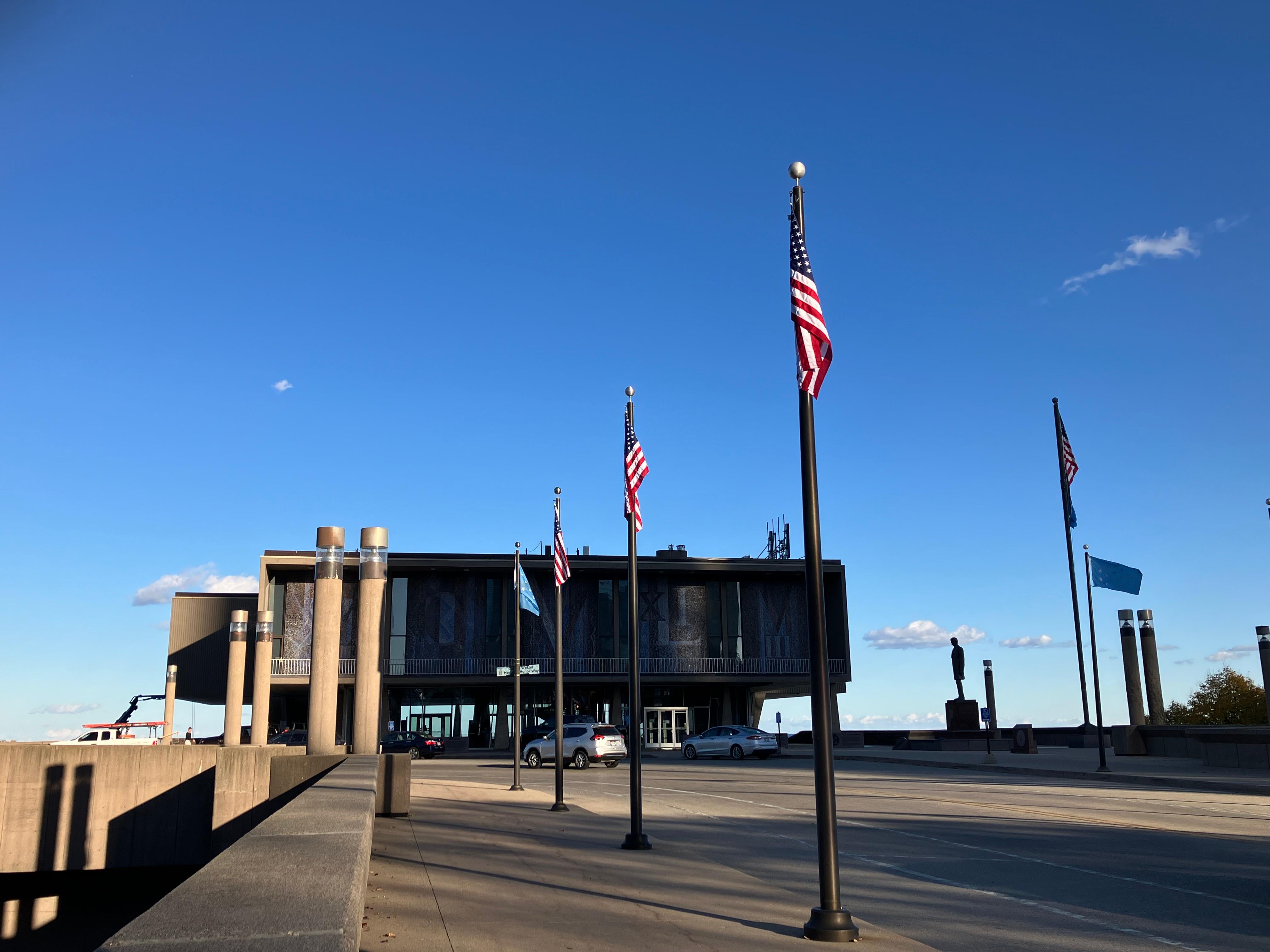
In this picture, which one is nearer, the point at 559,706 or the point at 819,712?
the point at 819,712

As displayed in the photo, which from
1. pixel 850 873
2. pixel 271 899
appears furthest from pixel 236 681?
pixel 271 899

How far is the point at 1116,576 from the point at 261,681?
102 feet

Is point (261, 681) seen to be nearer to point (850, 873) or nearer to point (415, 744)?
point (415, 744)

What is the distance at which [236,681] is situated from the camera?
41125 mm

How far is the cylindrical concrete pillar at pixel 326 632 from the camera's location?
21125mm

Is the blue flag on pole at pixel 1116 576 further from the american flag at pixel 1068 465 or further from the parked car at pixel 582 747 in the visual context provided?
the parked car at pixel 582 747

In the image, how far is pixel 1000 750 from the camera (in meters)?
51.1

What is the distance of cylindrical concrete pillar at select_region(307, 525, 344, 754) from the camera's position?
2112cm

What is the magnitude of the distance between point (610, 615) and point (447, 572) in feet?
32.1

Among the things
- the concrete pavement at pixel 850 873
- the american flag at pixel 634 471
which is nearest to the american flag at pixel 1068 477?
the concrete pavement at pixel 850 873

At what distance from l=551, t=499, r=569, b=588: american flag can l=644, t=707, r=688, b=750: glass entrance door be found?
1523 inches

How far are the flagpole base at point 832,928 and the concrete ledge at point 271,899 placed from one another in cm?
A: 377

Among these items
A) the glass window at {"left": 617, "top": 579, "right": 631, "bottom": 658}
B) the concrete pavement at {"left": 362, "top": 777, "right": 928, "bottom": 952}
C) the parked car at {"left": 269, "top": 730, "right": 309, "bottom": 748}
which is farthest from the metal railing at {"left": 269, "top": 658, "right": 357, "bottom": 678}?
the concrete pavement at {"left": 362, "top": 777, "right": 928, "bottom": 952}

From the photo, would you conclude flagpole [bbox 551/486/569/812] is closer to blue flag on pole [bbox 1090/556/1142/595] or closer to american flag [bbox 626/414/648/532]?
american flag [bbox 626/414/648/532]
